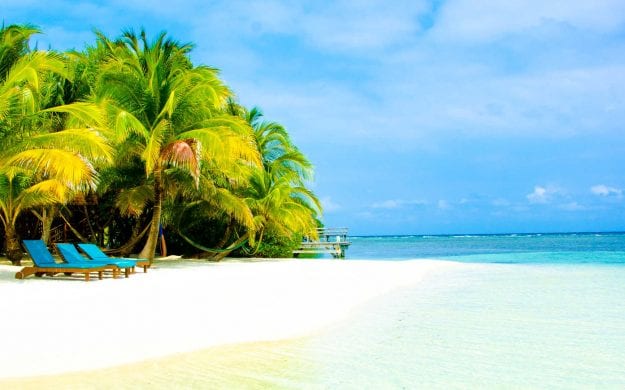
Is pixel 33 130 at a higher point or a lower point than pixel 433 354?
higher

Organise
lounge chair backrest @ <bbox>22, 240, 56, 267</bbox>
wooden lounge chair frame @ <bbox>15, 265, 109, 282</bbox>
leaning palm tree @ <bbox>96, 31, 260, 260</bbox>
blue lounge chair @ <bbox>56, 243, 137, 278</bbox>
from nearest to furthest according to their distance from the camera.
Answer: wooden lounge chair frame @ <bbox>15, 265, 109, 282</bbox> < lounge chair backrest @ <bbox>22, 240, 56, 267</bbox> < blue lounge chair @ <bbox>56, 243, 137, 278</bbox> < leaning palm tree @ <bbox>96, 31, 260, 260</bbox>

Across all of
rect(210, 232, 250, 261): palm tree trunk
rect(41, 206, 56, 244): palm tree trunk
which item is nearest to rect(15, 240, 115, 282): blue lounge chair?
rect(41, 206, 56, 244): palm tree trunk

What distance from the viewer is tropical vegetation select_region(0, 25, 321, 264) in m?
11.1

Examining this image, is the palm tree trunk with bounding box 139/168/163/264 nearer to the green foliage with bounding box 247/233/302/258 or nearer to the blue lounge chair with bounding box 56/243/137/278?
the blue lounge chair with bounding box 56/243/137/278

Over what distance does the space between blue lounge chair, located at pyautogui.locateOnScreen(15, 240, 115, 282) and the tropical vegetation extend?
1.23 meters

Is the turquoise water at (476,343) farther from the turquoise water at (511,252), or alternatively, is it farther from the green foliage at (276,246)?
the turquoise water at (511,252)

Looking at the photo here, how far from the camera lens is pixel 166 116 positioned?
14.2 m

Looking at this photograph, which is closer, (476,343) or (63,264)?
(476,343)

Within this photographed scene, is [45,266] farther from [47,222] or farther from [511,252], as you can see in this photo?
[511,252]

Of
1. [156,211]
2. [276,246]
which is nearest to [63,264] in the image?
[156,211]

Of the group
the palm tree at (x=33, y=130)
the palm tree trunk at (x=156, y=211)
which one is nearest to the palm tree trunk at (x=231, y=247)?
the palm tree trunk at (x=156, y=211)

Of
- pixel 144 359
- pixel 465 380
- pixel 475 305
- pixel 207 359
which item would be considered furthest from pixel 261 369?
pixel 475 305

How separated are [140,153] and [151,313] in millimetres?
7611

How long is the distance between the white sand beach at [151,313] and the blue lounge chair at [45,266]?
0.20 m
